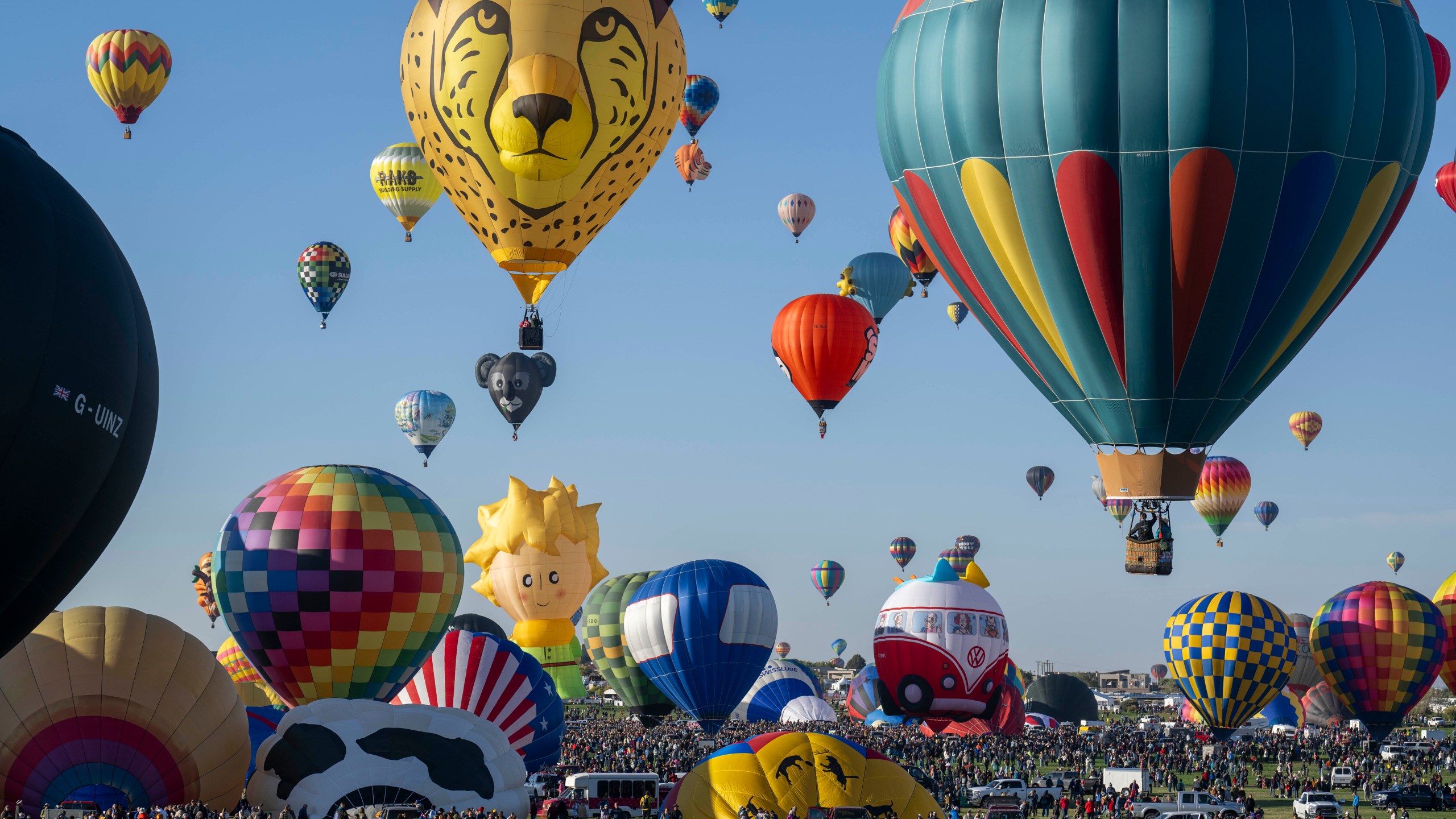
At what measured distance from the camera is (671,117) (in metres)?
25.1

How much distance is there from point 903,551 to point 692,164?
Result: 27.2 m

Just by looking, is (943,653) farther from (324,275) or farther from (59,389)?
(59,389)

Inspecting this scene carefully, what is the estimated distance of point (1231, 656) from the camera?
114ft

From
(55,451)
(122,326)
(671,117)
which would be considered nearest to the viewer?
(55,451)

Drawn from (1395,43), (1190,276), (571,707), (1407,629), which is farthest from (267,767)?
(571,707)

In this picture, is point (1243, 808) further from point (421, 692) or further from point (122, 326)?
point (122, 326)

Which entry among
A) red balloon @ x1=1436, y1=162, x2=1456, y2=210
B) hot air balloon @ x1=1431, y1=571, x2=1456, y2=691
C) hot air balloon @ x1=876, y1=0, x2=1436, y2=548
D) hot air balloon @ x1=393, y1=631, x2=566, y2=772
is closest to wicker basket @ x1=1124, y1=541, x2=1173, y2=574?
hot air balloon @ x1=876, y1=0, x2=1436, y2=548

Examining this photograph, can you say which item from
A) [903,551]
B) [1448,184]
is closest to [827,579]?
[903,551]

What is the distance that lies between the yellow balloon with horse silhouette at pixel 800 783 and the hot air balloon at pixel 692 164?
2535cm

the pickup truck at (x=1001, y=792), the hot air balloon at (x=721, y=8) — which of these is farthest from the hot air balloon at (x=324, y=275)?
the pickup truck at (x=1001, y=792)

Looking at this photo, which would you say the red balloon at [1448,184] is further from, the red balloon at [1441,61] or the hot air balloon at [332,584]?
the hot air balloon at [332,584]

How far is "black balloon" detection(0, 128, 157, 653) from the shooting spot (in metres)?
10.0

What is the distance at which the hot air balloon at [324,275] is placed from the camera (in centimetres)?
3850

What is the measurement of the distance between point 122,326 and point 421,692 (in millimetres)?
15512
